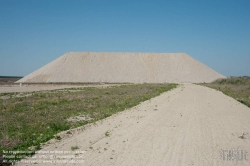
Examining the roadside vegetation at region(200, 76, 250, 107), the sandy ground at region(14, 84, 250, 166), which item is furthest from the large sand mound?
the sandy ground at region(14, 84, 250, 166)

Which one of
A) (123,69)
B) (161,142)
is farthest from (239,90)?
(123,69)

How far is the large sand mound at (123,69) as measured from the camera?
89500 mm

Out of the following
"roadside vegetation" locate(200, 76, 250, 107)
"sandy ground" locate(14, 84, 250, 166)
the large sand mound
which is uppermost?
the large sand mound

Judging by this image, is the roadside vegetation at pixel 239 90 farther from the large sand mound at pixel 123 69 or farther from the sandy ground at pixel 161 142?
the large sand mound at pixel 123 69

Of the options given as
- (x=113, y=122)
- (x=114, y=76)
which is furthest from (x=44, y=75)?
(x=113, y=122)

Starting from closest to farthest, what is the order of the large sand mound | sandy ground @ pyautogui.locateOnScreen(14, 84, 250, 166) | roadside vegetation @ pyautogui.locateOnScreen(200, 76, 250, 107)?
1. sandy ground @ pyautogui.locateOnScreen(14, 84, 250, 166)
2. roadside vegetation @ pyautogui.locateOnScreen(200, 76, 250, 107)
3. the large sand mound

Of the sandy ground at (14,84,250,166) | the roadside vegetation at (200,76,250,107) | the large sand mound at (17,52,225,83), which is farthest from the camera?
the large sand mound at (17,52,225,83)

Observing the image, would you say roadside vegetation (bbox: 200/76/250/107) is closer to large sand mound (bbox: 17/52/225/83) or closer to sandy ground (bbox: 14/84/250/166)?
sandy ground (bbox: 14/84/250/166)

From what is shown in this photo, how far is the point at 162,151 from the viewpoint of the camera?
26.6ft

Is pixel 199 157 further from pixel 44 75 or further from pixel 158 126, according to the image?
pixel 44 75

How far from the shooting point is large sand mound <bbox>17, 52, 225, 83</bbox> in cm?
8950

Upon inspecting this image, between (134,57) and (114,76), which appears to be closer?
(114,76)

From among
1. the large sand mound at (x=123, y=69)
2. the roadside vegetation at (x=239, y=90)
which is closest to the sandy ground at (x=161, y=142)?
the roadside vegetation at (x=239, y=90)

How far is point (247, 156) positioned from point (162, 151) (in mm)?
2533
